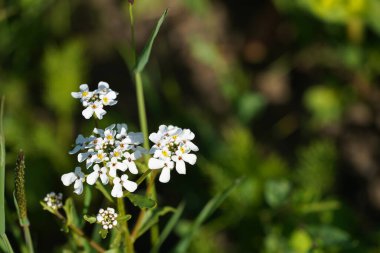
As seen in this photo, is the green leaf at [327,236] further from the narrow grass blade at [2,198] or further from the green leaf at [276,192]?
the narrow grass blade at [2,198]

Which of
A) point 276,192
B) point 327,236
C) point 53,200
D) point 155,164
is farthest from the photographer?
point 276,192

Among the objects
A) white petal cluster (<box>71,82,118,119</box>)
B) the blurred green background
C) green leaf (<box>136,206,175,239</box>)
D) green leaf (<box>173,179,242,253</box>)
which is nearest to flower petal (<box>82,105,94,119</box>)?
white petal cluster (<box>71,82,118,119</box>)

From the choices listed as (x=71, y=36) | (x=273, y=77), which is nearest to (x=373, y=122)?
(x=273, y=77)

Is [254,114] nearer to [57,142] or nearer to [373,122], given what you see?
[373,122]

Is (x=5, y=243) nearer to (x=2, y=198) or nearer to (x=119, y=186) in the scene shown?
(x=2, y=198)

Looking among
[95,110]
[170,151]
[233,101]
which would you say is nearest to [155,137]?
[170,151]

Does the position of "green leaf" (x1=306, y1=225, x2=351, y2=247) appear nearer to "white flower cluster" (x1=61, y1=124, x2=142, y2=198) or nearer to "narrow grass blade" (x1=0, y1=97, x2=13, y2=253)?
"white flower cluster" (x1=61, y1=124, x2=142, y2=198)

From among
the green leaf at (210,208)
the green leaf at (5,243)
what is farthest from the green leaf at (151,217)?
the green leaf at (5,243)

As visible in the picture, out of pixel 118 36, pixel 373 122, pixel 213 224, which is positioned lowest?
pixel 213 224
